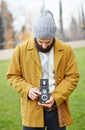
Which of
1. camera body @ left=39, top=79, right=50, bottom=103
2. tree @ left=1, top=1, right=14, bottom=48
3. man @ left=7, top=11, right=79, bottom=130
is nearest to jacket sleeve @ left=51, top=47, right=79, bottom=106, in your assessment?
man @ left=7, top=11, right=79, bottom=130

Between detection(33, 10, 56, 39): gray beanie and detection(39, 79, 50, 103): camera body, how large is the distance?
0.33 meters

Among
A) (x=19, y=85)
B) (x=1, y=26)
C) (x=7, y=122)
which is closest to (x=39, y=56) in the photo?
(x=19, y=85)

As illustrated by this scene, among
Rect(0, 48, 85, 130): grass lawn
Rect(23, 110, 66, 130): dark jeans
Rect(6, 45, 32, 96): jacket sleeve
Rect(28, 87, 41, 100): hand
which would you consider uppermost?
Rect(6, 45, 32, 96): jacket sleeve

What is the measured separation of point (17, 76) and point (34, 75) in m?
0.13

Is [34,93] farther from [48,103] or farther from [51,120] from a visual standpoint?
[51,120]

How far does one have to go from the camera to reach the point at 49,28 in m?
2.87

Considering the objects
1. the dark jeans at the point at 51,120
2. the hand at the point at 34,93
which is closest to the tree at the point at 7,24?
the dark jeans at the point at 51,120

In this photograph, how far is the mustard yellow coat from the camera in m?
2.89

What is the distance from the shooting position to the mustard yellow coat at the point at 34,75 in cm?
289

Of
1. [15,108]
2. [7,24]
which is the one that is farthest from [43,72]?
[7,24]

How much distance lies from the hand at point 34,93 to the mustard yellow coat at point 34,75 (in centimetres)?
4

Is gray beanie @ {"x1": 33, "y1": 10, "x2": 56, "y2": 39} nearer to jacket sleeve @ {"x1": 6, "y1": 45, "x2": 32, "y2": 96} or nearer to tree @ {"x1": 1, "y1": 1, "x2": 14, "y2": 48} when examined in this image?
jacket sleeve @ {"x1": 6, "y1": 45, "x2": 32, "y2": 96}

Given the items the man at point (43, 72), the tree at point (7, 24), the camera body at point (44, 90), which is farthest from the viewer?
the tree at point (7, 24)

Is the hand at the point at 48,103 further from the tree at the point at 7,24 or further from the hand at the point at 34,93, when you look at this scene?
the tree at the point at 7,24
